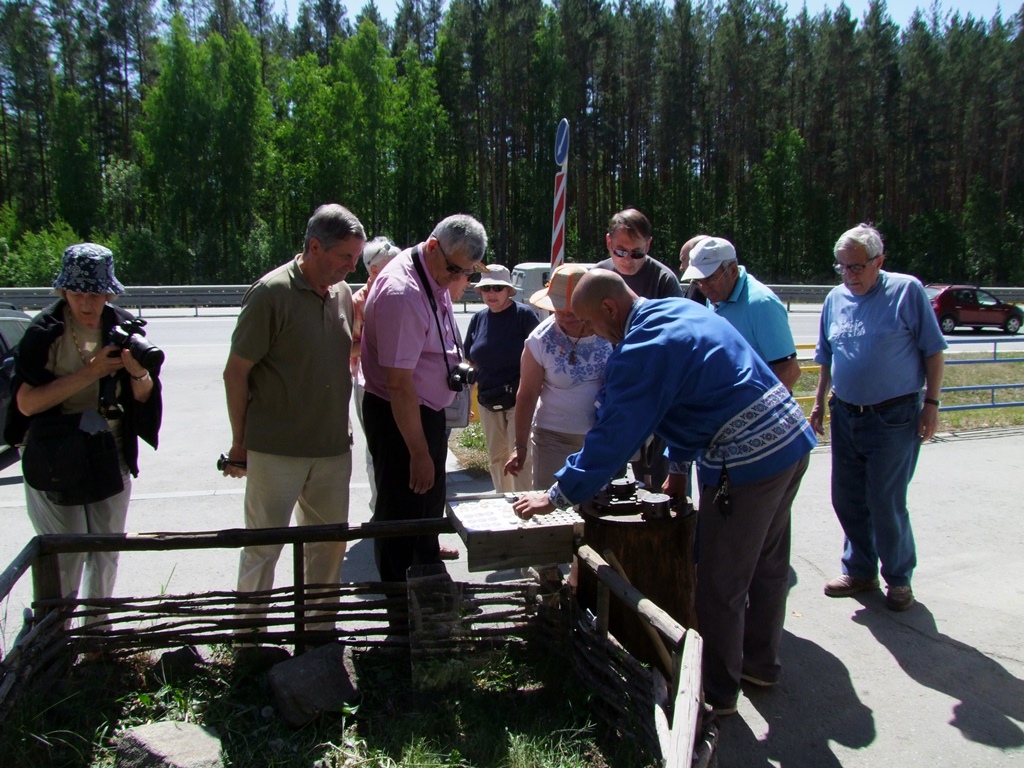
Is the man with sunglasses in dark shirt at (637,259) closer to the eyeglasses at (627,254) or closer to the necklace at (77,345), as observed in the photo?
the eyeglasses at (627,254)

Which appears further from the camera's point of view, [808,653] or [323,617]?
[808,653]

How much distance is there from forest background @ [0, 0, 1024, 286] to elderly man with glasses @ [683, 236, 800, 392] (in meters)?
36.0

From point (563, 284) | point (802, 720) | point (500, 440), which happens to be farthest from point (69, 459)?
point (802, 720)

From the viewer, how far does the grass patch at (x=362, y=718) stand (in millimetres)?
2873

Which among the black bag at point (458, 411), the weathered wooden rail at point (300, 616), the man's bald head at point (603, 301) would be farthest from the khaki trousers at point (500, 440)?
the man's bald head at point (603, 301)

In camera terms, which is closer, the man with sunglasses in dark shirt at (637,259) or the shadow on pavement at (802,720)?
the shadow on pavement at (802,720)

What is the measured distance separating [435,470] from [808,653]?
2011 mm

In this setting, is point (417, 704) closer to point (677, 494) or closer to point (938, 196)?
point (677, 494)

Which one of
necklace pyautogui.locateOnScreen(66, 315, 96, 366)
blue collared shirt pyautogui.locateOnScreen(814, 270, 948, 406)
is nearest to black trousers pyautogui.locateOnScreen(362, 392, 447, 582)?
necklace pyautogui.locateOnScreen(66, 315, 96, 366)

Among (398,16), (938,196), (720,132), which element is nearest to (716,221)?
(720,132)

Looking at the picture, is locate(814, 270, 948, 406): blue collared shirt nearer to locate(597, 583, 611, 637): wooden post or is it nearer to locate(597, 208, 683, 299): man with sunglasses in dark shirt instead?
locate(597, 208, 683, 299): man with sunglasses in dark shirt

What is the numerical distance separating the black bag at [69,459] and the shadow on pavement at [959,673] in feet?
12.0

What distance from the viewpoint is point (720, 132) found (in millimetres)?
49562

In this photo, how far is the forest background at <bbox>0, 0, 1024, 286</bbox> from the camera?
134 feet
